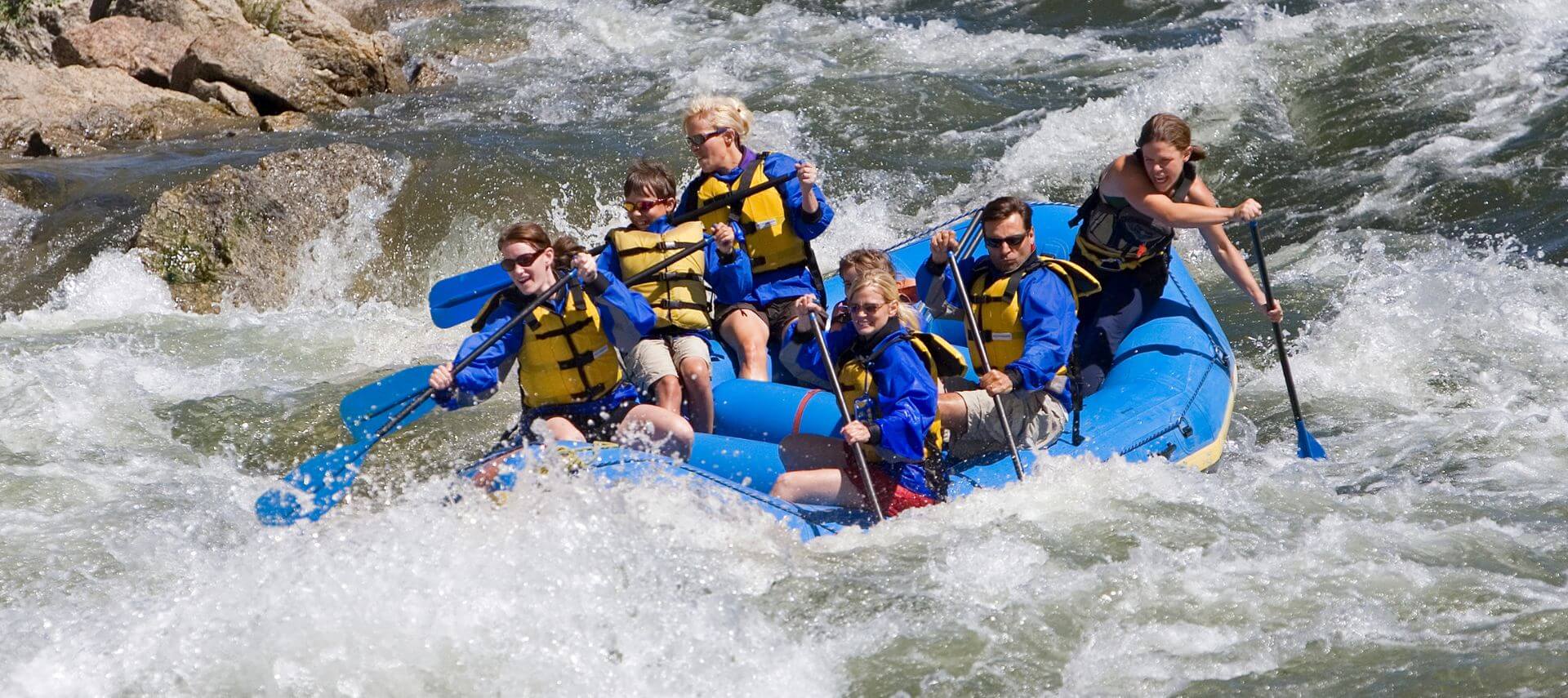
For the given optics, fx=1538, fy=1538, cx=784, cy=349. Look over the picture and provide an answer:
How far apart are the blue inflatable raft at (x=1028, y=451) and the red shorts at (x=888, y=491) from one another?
70mm

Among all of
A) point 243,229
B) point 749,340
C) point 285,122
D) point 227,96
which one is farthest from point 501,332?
point 227,96

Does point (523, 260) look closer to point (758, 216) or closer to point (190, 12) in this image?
point (758, 216)

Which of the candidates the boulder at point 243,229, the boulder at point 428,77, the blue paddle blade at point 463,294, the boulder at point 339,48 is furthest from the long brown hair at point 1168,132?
the boulder at point 428,77

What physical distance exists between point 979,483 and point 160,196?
17.9ft

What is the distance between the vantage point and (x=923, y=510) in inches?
187

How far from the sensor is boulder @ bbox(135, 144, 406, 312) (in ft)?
27.0

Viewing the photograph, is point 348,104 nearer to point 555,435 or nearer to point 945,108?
point 945,108

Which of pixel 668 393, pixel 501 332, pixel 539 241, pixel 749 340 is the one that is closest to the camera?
pixel 501 332

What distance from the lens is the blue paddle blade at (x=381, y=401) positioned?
5.24 metres

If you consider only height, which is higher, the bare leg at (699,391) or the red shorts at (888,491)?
the bare leg at (699,391)

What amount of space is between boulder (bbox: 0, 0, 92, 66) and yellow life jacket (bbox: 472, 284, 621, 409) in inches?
328

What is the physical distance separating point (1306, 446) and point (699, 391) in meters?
2.47

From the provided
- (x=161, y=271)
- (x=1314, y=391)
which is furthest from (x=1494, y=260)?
(x=161, y=271)

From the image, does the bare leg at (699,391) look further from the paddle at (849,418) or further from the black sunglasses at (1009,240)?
the black sunglasses at (1009,240)
